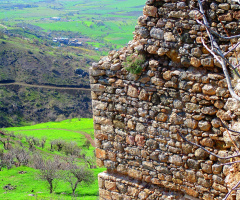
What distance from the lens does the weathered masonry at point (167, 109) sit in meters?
4.18

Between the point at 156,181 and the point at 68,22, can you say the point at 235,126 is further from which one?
the point at 68,22

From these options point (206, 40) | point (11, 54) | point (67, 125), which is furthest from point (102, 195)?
point (11, 54)

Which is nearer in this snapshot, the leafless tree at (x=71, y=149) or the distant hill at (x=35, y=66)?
the leafless tree at (x=71, y=149)

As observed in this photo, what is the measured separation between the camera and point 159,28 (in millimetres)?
4547

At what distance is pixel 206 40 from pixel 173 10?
0.65m

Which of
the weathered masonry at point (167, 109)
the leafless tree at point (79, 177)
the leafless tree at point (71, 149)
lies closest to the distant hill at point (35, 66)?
the leafless tree at point (71, 149)

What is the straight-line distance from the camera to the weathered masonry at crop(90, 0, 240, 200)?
4.18 meters

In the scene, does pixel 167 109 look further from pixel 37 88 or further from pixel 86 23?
pixel 86 23

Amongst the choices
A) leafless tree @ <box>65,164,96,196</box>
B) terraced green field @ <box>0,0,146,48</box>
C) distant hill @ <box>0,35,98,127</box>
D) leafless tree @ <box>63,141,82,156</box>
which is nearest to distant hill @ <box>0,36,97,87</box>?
distant hill @ <box>0,35,98,127</box>

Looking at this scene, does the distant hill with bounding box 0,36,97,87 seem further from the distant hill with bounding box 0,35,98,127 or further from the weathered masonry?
the weathered masonry

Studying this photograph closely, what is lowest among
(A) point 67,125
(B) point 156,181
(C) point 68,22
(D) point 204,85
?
(A) point 67,125

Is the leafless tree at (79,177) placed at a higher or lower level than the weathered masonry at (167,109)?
lower

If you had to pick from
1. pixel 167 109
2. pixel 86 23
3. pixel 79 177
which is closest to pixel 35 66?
pixel 79 177

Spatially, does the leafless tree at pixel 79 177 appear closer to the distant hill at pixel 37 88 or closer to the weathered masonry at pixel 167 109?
the weathered masonry at pixel 167 109
